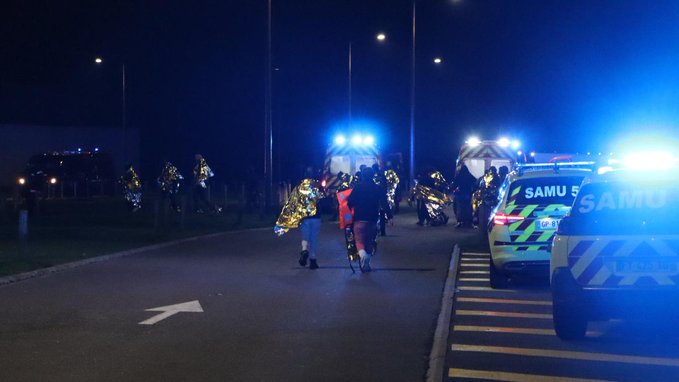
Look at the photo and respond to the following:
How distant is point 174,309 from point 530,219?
491cm

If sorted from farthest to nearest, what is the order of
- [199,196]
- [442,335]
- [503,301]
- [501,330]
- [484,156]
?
[199,196]
[484,156]
[503,301]
[501,330]
[442,335]

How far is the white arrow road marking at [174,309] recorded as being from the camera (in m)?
12.3

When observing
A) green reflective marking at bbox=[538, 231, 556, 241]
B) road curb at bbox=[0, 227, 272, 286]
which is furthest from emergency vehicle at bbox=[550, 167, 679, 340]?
road curb at bbox=[0, 227, 272, 286]

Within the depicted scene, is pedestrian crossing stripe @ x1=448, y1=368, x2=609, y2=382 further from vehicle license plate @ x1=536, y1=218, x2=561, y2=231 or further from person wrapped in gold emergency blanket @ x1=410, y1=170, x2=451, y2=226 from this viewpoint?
person wrapped in gold emergency blanket @ x1=410, y1=170, x2=451, y2=226

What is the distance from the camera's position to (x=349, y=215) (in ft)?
58.5

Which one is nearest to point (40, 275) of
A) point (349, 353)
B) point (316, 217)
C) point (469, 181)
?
point (316, 217)

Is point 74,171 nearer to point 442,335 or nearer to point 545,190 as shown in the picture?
point 545,190

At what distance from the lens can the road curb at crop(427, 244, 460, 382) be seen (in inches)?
359

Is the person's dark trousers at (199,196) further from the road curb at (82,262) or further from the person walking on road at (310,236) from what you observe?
the person walking on road at (310,236)

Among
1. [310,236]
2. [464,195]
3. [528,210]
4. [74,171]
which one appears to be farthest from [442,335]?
[74,171]

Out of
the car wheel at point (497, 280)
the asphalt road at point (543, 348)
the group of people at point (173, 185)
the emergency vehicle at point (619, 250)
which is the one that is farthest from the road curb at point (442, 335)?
the group of people at point (173, 185)

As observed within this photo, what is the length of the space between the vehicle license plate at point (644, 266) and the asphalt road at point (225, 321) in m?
1.94

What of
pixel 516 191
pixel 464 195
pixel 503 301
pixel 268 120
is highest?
pixel 268 120

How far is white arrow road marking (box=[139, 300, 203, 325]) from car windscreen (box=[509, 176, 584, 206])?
455cm
